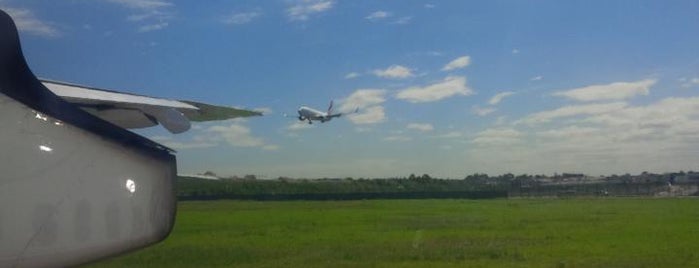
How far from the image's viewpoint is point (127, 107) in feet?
7.70

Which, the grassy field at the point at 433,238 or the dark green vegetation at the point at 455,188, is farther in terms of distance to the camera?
the dark green vegetation at the point at 455,188

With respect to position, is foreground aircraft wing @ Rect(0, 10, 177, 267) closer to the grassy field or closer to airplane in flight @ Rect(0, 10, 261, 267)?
airplane in flight @ Rect(0, 10, 261, 267)

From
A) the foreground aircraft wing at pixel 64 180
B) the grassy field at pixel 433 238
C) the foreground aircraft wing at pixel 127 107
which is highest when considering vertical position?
the foreground aircraft wing at pixel 127 107

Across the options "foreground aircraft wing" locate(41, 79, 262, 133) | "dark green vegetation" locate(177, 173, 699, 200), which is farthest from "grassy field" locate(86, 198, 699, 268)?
"dark green vegetation" locate(177, 173, 699, 200)

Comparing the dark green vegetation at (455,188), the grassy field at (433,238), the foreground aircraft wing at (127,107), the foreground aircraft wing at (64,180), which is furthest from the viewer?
the dark green vegetation at (455,188)

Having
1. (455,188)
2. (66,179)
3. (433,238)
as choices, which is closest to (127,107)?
(66,179)

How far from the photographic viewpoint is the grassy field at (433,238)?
1301cm

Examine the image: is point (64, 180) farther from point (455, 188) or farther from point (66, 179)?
point (455, 188)

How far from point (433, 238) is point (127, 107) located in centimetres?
1532

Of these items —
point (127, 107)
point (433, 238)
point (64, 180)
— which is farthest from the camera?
point (433, 238)

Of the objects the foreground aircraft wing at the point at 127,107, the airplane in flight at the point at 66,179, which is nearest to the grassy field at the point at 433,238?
the foreground aircraft wing at the point at 127,107

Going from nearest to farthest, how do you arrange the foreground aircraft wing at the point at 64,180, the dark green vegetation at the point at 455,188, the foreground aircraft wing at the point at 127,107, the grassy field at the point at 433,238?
1. the foreground aircraft wing at the point at 64,180
2. the foreground aircraft wing at the point at 127,107
3. the grassy field at the point at 433,238
4. the dark green vegetation at the point at 455,188

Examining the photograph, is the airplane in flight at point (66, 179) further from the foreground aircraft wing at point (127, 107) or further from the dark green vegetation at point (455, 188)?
the dark green vegetation at point (455, 188)

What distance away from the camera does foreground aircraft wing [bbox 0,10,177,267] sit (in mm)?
1691
